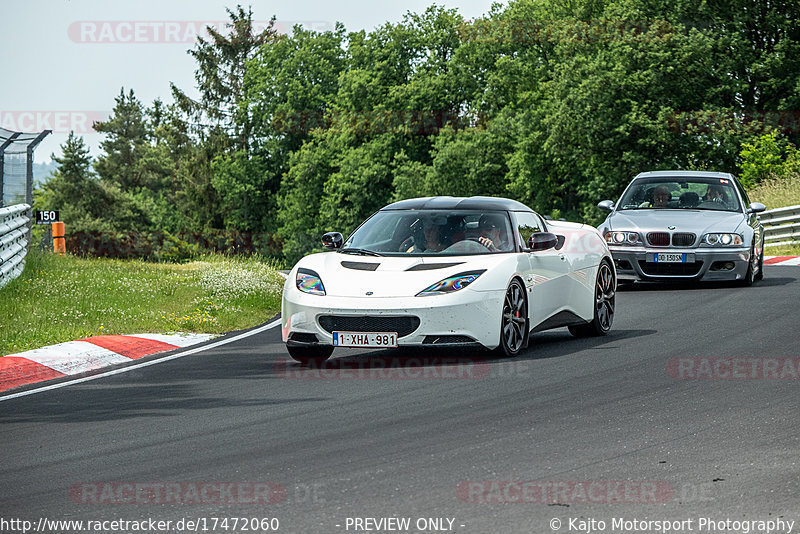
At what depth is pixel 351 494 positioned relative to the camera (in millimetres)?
5395

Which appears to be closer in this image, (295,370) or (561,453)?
(561,453)

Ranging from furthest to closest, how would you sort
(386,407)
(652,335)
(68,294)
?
(68,294) → (652,335) → (386,407)

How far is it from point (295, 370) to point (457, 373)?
4.78 ft

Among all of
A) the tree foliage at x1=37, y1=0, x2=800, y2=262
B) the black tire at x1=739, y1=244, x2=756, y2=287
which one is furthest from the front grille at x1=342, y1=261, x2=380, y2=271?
the tree foliage at x1=37, y1=0, x2=800, y2=262

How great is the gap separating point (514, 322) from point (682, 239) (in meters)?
7.02

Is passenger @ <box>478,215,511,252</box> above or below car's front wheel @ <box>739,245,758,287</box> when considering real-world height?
above

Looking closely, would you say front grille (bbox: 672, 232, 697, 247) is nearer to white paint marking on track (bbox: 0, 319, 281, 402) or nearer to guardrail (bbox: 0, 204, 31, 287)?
white paint marking on track (bbox: 0, 319, 281, 402)

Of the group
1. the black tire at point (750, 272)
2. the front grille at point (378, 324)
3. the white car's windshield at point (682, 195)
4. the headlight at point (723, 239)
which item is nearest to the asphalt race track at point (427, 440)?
the front grille at point (378, 324)

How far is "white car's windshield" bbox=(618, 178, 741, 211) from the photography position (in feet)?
Result: 57.9

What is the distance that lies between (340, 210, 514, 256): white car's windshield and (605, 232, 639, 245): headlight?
6036 millimetres

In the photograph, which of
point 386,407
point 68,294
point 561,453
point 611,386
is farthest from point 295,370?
point 68,294

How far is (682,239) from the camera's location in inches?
651

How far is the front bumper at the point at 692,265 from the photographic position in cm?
1645

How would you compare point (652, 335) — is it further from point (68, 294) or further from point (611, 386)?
point (68, 294)
